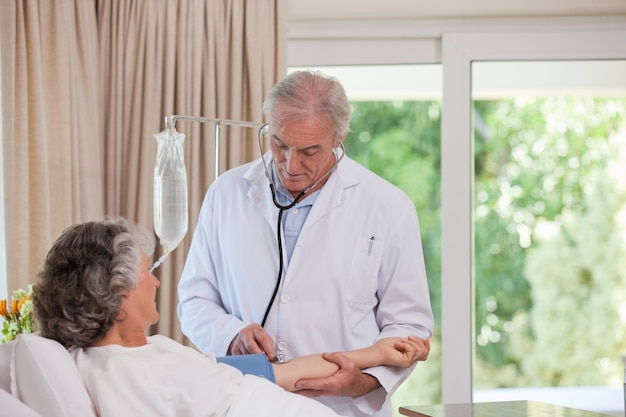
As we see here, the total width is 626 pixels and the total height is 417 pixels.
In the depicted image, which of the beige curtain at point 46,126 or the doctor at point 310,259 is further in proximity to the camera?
the beige curtain at point 46,126

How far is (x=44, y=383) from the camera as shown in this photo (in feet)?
5.87

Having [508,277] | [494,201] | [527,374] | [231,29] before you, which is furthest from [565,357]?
[231,29]

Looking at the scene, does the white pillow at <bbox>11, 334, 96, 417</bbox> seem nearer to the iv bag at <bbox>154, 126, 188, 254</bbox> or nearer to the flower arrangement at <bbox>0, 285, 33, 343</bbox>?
the flower arrangement at <bbox>0, 285, 33, 343</bbox>

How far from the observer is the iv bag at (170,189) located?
3098mm

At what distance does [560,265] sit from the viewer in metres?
8.98

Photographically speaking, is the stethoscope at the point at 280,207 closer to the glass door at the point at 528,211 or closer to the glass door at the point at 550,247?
the glass door at the point at 528,211

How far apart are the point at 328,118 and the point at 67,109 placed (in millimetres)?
1575

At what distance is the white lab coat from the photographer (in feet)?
8.45

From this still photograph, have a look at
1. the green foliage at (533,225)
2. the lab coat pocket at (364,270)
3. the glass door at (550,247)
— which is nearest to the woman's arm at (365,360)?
the lab coat pocket at (364,270)

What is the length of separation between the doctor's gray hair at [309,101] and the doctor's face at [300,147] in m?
0.02

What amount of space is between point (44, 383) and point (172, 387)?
0.84 ft

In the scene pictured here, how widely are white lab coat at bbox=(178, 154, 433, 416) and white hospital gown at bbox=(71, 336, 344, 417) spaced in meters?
0.51

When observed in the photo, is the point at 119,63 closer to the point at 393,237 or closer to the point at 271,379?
the point at 393,237

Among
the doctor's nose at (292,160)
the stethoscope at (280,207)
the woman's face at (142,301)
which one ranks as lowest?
the woman's face at (142,301)
